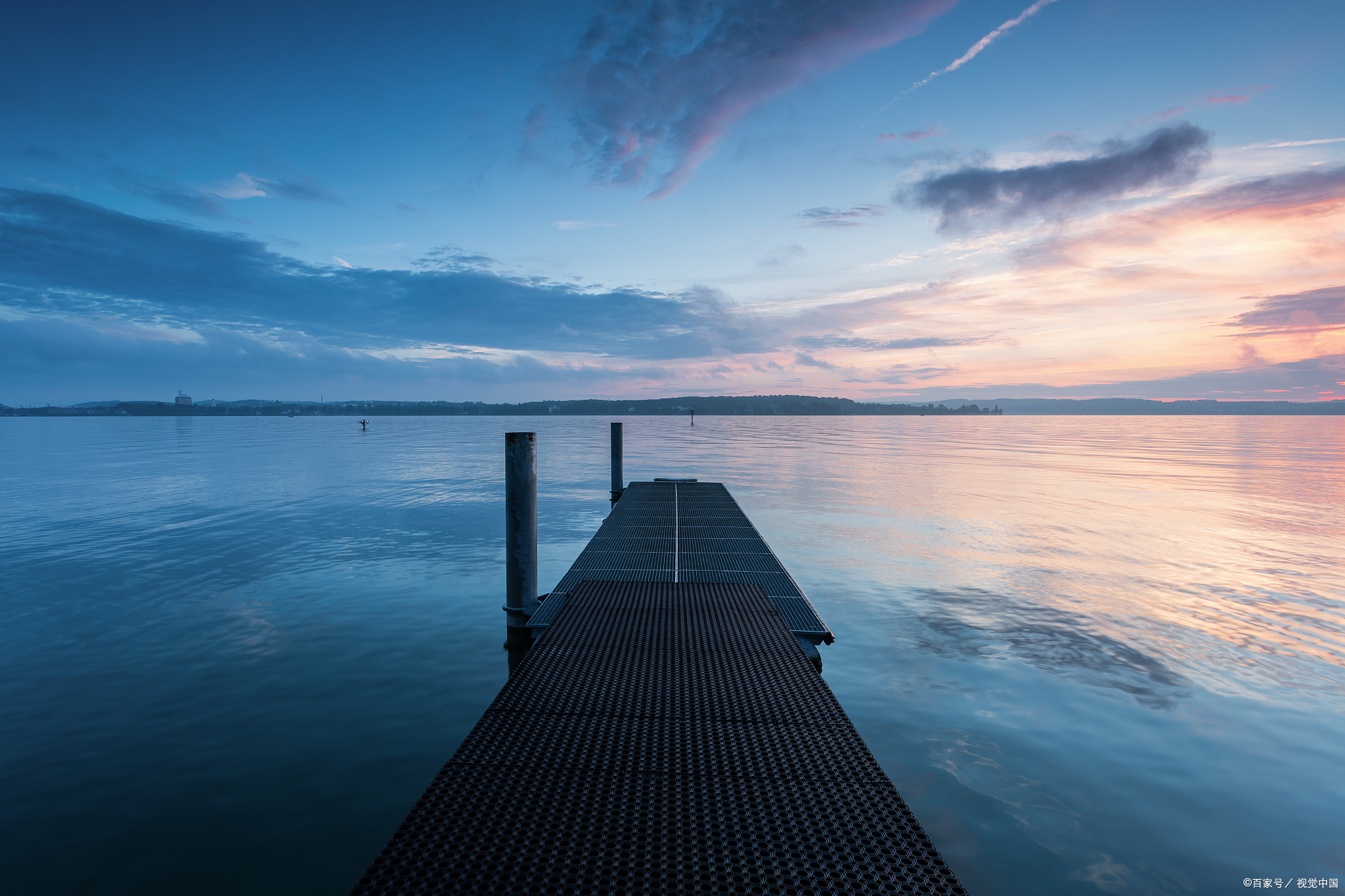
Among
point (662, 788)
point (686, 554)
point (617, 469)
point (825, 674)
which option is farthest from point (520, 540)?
point (617, 469)

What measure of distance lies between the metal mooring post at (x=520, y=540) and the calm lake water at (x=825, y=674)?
0.47m

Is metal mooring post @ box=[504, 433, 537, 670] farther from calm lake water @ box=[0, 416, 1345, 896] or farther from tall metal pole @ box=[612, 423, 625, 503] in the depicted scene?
tall metal pole @ box=[612, 423, 625, 503]

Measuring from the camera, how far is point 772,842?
324cm

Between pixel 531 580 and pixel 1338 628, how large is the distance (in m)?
12.7

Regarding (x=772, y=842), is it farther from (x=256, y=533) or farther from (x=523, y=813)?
(x=256, y=533)

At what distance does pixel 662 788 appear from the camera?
3.74 metres

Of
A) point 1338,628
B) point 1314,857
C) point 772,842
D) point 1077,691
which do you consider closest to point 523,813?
point 772,842

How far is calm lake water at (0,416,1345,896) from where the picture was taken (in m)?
5.00

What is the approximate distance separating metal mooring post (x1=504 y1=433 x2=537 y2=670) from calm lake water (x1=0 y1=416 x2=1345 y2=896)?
0.47m

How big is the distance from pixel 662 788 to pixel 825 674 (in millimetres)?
5113

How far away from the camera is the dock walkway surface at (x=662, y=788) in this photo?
2.99m

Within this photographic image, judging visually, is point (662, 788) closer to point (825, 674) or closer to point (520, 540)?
point (825, 674)

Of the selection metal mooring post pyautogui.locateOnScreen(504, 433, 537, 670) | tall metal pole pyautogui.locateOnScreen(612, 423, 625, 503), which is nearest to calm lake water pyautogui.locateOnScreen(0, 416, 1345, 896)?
metal mooring post pyautogui.locateOnScreen(504, 433, 537, 670)

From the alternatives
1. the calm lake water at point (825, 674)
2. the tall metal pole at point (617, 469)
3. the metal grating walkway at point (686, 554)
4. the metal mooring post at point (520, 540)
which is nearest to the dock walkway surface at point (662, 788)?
the calm lake water at point (825, 674)
